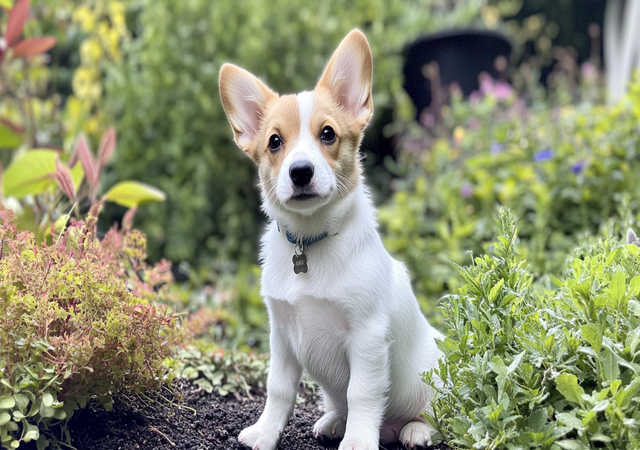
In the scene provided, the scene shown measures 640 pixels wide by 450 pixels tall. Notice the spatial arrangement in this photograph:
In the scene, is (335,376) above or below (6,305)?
below

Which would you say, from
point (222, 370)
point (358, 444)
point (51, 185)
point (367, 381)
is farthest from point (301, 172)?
point (51, 185)

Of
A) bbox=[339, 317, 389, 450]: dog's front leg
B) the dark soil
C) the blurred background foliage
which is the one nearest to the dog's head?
bbox=[339, 317, 389, 450]: dog's front leg

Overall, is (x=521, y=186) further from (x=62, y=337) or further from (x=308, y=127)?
(x=62, y=337)

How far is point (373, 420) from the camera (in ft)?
6.93

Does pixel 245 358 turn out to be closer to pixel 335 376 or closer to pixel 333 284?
pixel 335 376

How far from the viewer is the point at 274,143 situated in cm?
233

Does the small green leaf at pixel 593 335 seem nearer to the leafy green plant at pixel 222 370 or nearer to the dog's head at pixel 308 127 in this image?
the dog's head at pixel 308 127

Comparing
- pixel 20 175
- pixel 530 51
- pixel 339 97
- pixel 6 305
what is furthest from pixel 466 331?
pixel 530 51

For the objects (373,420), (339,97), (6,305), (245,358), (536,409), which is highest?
(339,97)

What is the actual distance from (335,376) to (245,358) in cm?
113

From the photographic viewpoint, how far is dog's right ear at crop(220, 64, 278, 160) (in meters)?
2.48

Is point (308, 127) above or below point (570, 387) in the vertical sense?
above

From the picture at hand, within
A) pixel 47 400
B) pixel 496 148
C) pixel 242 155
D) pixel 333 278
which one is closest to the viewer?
pixel 47 400

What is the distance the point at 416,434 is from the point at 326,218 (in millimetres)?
858
